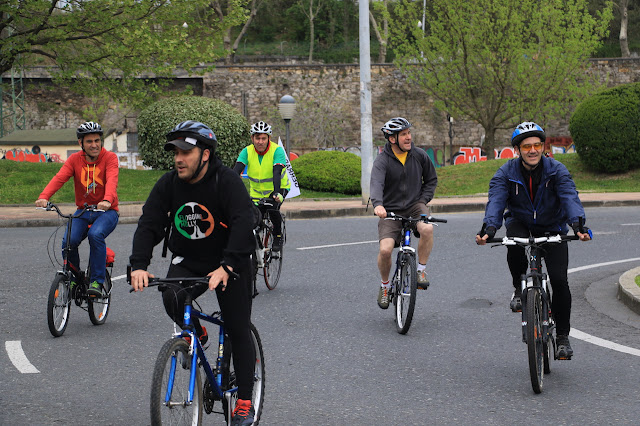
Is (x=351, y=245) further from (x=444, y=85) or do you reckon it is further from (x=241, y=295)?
(x=444, y=85)

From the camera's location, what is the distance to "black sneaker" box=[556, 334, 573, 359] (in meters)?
6.18

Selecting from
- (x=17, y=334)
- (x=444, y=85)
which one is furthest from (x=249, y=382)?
(x=444, y=85)

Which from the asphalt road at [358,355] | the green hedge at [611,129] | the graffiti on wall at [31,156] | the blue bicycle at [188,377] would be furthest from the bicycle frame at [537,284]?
the graffiti on wall at [31,156]

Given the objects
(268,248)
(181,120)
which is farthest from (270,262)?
(181,120)

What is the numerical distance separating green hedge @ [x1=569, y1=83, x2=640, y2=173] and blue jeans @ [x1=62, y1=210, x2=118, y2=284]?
65.9 feet

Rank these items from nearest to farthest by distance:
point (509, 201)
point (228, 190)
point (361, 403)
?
1. point (228, 190)
2. point (361, 403)
3. point (509, 201)

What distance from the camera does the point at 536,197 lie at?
6.19 meters

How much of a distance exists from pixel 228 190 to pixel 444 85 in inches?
1266

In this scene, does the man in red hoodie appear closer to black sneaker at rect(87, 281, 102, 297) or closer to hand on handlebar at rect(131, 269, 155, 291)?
black sneaker at rect(87, 281, 102, 297)

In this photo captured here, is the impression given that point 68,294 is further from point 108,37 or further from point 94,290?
point 108,37

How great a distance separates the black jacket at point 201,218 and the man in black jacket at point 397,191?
12.6ft

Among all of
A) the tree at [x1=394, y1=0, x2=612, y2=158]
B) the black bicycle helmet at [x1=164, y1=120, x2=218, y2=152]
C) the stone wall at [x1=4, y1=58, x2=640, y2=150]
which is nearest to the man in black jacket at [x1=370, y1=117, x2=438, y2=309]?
the black bicycle helmet at [x1=164, y1=120, x2=218, y2=152]

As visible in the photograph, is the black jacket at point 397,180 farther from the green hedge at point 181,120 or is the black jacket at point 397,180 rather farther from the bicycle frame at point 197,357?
the green hedge at point 181,120

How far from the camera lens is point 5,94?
51969 mm
